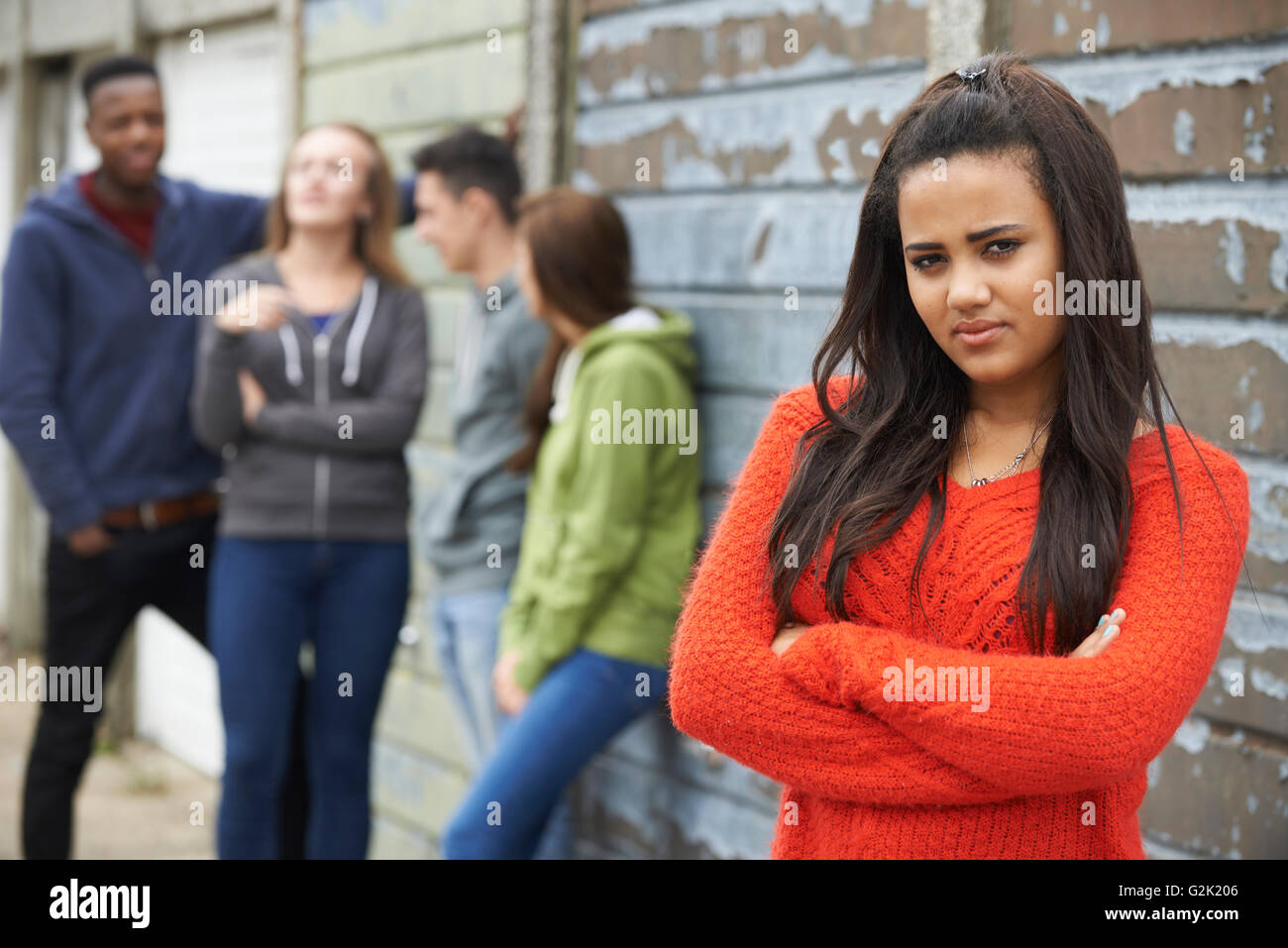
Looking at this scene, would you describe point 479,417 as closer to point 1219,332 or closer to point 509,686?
point 509,686

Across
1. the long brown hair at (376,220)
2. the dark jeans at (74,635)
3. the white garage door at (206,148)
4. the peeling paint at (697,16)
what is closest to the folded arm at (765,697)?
the peeling paint at (697,16)

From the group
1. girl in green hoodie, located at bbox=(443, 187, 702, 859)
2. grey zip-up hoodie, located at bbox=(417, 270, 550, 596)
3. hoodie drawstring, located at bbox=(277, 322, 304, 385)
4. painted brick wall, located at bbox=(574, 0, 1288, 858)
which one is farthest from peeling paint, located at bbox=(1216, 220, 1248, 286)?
hoodie drawstring, located at bbox=(277, 322, 304, 385)

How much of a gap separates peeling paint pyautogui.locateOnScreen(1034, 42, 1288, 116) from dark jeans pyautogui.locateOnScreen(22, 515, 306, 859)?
8.77 ft

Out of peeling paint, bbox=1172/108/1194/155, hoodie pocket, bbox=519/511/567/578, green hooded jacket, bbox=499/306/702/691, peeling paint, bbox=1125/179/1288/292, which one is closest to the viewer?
peeling paint, bbox=1125/179/1288/292

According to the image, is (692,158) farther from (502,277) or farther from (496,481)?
(496,481)

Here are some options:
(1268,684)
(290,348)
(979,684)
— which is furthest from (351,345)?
(979,684)

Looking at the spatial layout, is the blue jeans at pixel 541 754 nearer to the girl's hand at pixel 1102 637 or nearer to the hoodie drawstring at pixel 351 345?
the hoodie drawstring at pixel 351 345

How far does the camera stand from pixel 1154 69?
2.67m

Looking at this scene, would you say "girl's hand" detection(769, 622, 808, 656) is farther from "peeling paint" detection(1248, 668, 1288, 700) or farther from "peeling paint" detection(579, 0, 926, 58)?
"peeling paint" detection(579, 0, 926, 58)

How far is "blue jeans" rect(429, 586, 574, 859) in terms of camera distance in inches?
156

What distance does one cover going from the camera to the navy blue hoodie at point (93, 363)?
4.01 meters

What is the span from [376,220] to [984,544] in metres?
2.73
